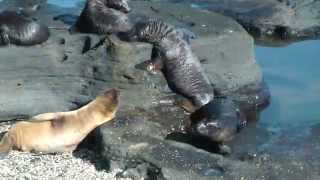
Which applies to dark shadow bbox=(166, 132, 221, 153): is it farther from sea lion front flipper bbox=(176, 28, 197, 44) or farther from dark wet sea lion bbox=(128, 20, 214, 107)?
sea lion front flipper bbox=(176, 28, 197, 44)

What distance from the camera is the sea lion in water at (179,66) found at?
7797 millimetres

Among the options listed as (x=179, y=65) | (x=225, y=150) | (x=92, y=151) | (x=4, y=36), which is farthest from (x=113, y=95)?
(x=4, y=36)

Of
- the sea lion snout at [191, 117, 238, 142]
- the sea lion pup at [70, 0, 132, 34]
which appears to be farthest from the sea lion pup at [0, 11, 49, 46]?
the sea lion snout at [191, 117, 238, 142]

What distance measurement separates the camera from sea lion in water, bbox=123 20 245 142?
780 cm

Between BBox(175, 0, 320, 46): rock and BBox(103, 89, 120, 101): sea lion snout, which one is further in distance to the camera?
BBox(175, 0, 320, 46): rock

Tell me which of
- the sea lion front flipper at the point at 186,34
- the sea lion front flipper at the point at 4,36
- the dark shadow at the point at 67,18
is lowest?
the dark shadow at the point at 67,18

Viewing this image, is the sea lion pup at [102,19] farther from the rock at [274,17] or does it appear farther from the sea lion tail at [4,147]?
the rock at [274,17]

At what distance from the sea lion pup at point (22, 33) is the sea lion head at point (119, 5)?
129 centimetres

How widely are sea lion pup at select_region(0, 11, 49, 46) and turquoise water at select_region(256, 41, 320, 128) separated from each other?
271cm

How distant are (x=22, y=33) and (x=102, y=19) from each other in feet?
3.67

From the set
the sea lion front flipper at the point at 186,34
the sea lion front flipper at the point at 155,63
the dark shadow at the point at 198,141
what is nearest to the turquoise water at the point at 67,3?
the sea lion front flipper at the point at 186,34

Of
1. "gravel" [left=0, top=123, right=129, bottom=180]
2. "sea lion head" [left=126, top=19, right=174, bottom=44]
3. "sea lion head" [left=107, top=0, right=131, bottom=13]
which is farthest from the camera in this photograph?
"sea lion head" [left=107, top=0, right=131, bottom=13]

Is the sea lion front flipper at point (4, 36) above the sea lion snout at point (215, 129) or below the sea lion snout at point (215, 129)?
above

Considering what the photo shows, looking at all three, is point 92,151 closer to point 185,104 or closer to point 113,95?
point 113,95
